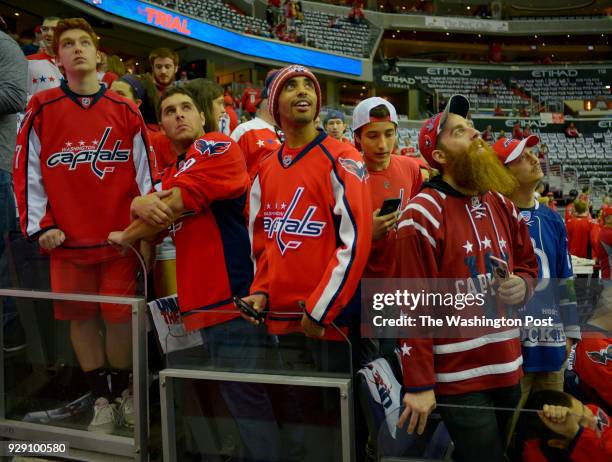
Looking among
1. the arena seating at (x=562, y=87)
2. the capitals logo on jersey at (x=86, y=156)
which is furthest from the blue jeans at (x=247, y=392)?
the arena seating at (x=562, y=87)

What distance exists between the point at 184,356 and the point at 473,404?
3.32ft

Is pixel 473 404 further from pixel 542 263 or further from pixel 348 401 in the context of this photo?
pixel 542 263

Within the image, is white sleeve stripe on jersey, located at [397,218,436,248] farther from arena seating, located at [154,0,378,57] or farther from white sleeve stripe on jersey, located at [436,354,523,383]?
arena seating, located at [154,0,378,57]

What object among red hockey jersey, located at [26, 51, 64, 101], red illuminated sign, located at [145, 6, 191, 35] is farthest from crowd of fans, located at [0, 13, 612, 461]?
red illuminated sign, located at [145, 6, 191, 35]

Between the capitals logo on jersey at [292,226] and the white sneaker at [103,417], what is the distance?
3.14ft

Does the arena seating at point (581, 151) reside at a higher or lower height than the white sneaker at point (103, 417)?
higher

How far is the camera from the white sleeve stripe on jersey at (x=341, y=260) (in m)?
1.70

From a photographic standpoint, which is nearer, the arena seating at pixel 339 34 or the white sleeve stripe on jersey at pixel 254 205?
the white sleeve stripe on jersey at pixel 254 205

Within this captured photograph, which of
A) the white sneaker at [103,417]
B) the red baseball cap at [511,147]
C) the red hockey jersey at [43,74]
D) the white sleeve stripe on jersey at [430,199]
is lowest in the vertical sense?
the white sneaker at [103,417]

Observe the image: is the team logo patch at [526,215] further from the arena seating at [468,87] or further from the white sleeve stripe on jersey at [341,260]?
the arena seating at [468,87]

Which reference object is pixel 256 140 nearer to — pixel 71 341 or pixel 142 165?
pixel 142 165

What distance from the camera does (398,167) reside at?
2.65m

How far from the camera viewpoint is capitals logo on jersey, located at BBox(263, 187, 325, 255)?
1889 mm

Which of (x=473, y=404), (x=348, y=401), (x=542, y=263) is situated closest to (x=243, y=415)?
(x=348, y=401)
